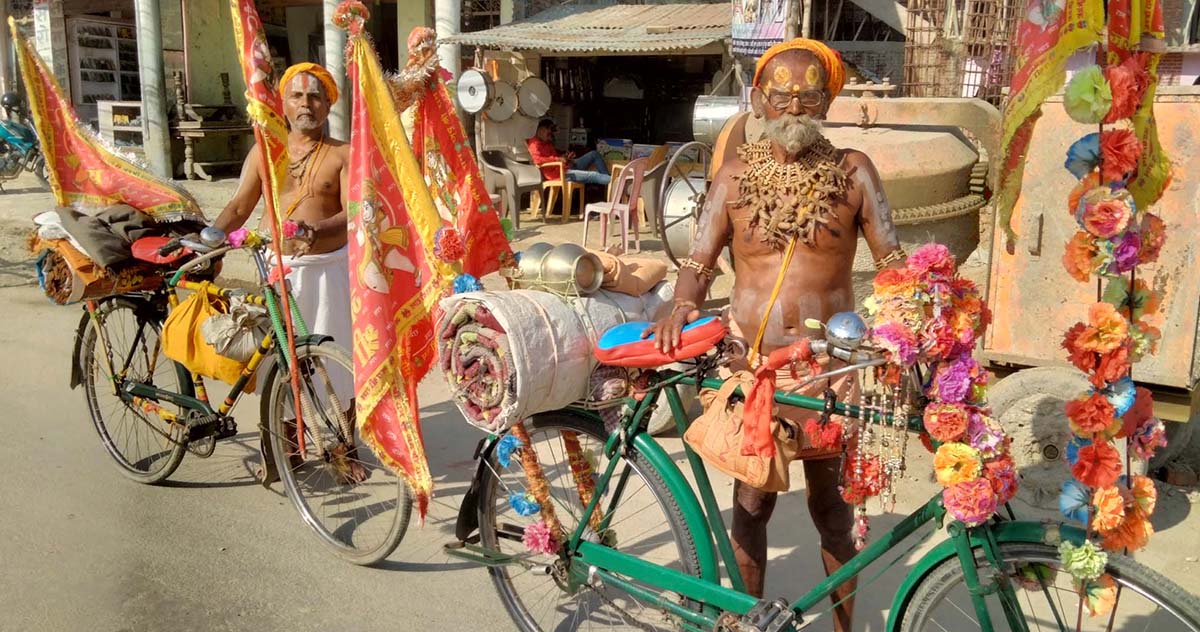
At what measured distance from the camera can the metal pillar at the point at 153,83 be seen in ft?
49.2

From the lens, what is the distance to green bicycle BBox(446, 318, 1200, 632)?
2039 millimetres

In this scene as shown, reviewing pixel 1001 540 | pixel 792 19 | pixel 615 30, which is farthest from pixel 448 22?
pixel 1001 540

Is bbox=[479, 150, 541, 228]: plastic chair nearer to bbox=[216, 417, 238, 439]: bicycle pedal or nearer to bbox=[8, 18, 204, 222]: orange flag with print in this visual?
bbox=[8, 18, 204, 222]: orange flag with print

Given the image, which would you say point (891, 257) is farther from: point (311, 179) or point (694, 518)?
point (311, 179)

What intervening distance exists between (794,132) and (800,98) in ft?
0.34

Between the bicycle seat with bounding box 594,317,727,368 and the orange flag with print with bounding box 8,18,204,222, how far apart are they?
2.62m

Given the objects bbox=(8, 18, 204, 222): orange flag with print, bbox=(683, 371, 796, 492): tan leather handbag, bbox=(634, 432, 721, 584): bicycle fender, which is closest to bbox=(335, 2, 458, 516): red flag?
bbox=(634, 432, 721, 584): bicycle fender

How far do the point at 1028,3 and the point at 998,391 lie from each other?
6.81 feet

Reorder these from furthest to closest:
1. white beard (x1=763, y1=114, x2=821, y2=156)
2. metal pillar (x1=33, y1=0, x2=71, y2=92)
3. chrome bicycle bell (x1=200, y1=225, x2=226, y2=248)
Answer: metal pillar (x1=33, y1=0, x2=71, y2=92)
chrome bicycle bell (x1=200, y1=225, x2=226, y2=248)
white beard (x1=763, y1=114, x2=821, y2=156)

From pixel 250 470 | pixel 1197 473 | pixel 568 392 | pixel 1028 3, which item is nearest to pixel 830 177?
pixel 1028 3

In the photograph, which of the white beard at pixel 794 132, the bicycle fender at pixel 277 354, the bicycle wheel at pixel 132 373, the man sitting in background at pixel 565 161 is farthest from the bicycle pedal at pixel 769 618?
the man sitting in background at pixel 565 161

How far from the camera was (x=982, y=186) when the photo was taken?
5.04 meters

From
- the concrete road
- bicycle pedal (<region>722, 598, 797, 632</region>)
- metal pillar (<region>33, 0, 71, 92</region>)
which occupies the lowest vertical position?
the concrete road

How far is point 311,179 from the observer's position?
165 inches
